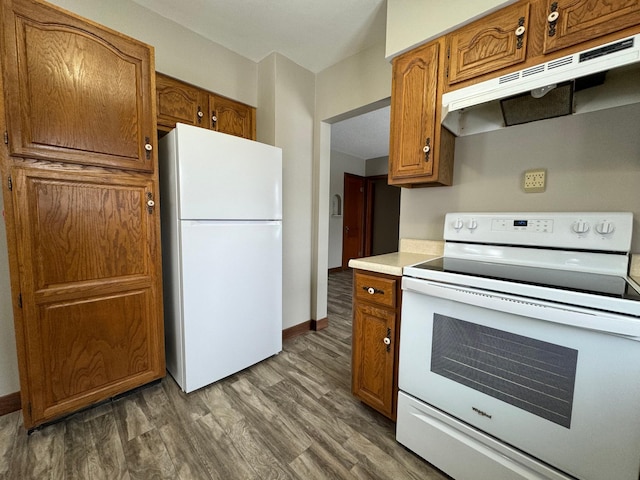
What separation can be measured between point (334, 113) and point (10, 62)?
1986mm

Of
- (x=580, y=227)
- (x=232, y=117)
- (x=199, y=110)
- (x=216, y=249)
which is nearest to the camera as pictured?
(x=580, y=227)

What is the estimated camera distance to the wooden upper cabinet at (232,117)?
2137 millimetres

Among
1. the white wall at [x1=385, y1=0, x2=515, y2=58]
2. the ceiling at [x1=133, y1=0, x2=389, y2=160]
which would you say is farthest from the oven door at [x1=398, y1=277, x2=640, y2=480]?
the ceiling at [x1=133, y1=0, x2=389, y2=160]

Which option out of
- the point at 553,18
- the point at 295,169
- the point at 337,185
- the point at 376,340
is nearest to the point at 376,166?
the point at 337,185

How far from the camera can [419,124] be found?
1.48m

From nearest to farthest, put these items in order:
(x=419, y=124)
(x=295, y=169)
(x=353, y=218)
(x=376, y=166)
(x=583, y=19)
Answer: (x=583, y=19), (x=419, y=124), (x=295, y=169), (x=376, y=166), (x=353, y=218)

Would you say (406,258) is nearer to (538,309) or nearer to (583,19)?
(538,309)

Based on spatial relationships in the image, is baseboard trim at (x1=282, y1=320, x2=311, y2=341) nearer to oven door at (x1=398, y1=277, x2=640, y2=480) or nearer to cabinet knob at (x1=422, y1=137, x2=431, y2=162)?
oven door at (x1=398, y1=277, x2=640, y2=480)

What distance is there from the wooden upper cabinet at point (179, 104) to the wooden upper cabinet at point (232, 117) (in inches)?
2.2

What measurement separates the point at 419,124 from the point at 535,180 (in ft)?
2.19

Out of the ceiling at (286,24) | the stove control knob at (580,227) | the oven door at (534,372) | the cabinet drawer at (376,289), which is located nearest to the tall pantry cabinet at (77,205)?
the ceiling at (286,24)

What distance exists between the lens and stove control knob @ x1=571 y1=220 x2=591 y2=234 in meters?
1.13

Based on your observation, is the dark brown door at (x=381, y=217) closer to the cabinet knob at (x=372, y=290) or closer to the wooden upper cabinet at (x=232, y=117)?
the wooden upper cabinet at (x=232, y=117)

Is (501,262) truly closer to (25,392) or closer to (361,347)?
(361,347)
